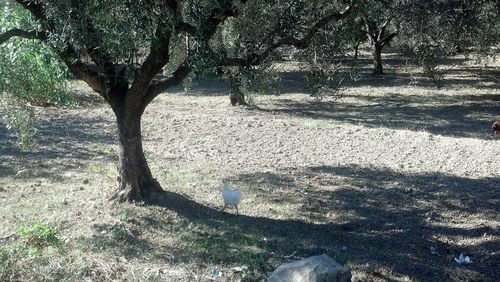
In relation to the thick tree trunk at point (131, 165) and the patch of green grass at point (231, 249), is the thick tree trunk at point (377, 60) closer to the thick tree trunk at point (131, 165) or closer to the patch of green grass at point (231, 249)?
the thick tree trunk at point (131, 165)

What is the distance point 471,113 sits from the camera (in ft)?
58.0

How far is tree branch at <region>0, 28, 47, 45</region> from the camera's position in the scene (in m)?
6.54

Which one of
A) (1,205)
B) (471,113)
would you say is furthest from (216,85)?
(1,205)

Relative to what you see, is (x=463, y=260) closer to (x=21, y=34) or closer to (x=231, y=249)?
(x=231, y=249)

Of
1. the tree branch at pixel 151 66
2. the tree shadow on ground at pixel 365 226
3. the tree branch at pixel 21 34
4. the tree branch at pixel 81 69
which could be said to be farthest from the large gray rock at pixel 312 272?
the tree branch at pixel 21 34

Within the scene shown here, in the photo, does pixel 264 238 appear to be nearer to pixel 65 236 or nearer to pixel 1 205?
pixel 65 236

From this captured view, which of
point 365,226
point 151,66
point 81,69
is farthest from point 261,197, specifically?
point 81,69

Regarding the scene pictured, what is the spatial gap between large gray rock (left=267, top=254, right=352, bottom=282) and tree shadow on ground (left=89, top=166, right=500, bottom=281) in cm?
106

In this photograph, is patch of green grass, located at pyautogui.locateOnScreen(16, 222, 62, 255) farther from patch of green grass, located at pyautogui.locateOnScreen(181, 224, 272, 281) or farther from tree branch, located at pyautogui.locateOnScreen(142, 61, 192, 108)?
tree branch, located at pyautogui.locateOnScreen(142, 61, 192, 108)

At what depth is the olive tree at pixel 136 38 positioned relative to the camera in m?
5.90

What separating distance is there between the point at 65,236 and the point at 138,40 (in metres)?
2.47

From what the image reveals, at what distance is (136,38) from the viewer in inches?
242

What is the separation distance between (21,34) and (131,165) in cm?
210

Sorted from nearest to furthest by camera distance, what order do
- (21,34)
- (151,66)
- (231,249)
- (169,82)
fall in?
(21,34) < (231,249) < (151,66) < (169,82)
